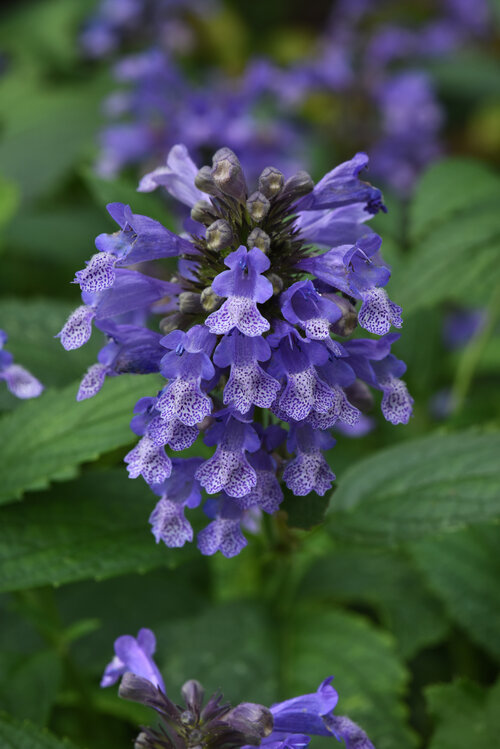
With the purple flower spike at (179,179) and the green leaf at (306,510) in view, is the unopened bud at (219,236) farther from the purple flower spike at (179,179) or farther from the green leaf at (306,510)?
the green leaf at (306,510)

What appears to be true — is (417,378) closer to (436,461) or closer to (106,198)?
Result: (436,461)

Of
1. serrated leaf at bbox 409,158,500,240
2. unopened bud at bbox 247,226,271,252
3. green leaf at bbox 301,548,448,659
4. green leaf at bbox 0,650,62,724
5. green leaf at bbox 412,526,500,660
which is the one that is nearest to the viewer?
unopened bud at bbox 247,226,271,252

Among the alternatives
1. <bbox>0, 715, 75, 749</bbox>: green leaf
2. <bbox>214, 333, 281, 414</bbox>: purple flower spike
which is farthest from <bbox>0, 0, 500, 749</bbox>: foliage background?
<bbox>214, 333, 281, 414</bbox>: purple flower spike

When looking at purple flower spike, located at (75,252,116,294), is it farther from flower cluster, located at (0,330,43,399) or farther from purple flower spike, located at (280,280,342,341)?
flower cluster, located at (0,330,43,399)

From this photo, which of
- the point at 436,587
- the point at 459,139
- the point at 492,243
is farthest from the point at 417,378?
the point at 459,139

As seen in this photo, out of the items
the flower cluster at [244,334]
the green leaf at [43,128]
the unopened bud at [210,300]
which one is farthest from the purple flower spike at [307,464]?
the green leaf at [43,128]

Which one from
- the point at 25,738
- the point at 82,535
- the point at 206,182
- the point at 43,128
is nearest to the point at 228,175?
the point at 206,182
